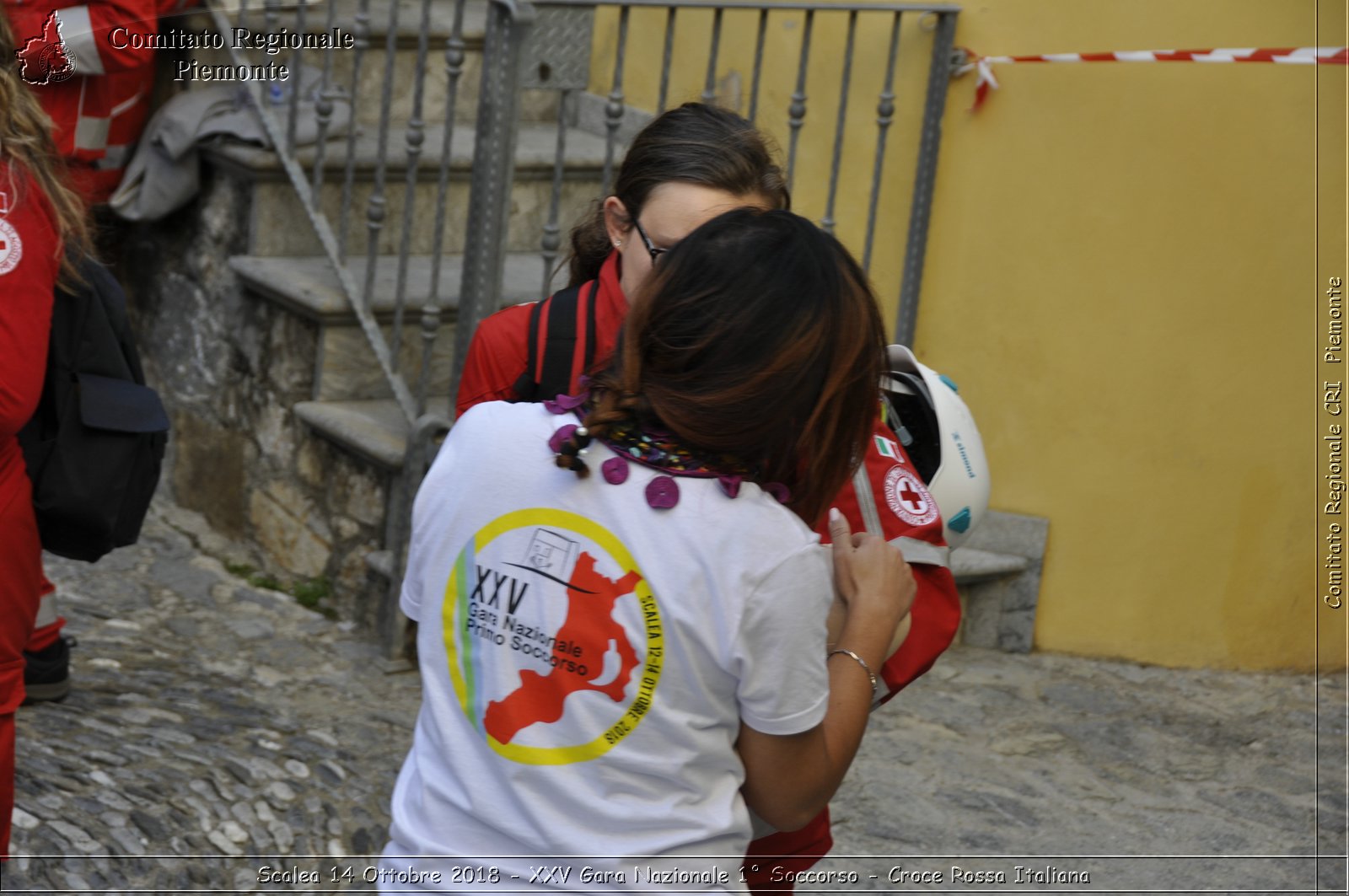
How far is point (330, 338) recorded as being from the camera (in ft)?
13.0

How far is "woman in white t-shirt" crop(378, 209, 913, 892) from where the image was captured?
51.9 inches

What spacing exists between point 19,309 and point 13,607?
502 millimetres

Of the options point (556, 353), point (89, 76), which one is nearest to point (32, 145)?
point (556, 353)

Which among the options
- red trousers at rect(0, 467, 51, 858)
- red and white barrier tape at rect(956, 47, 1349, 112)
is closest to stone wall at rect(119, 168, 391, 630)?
red trousers at rect(0, 467, 51, 858)

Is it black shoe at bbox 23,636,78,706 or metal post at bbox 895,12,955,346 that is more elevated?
metal post at bbox 895,12,955,346

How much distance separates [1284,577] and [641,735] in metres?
3.06

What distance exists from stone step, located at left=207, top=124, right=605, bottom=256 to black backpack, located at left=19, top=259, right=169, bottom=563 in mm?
1536

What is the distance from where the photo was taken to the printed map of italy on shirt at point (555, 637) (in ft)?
4.35

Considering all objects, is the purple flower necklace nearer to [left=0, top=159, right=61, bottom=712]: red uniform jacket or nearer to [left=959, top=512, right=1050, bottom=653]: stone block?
[left=0, top=159, right=61, bottom=712]: red uniform jacket

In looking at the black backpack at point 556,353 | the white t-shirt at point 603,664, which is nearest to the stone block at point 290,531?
the black backpack at point 556,353

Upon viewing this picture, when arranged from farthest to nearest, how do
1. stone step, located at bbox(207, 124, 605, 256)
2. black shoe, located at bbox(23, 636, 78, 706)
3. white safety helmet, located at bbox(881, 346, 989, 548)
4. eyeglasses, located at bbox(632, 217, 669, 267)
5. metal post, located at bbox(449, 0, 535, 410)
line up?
stone step, located at bbox(207, 124, 605, 256) → metal post, located at bbox(449, 0, 535, 410) → black shoe, located at bbox(23, 636, 78, 706) → eyeglasses, located at bbox(632, 217, 669, 267) → white safety helmet, located at bbox(881, 346, 989, 548)

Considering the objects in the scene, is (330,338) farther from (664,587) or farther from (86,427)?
(664,587)

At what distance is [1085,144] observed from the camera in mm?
3695

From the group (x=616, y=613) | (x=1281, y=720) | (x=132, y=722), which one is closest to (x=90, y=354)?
(x=132, y=722)
